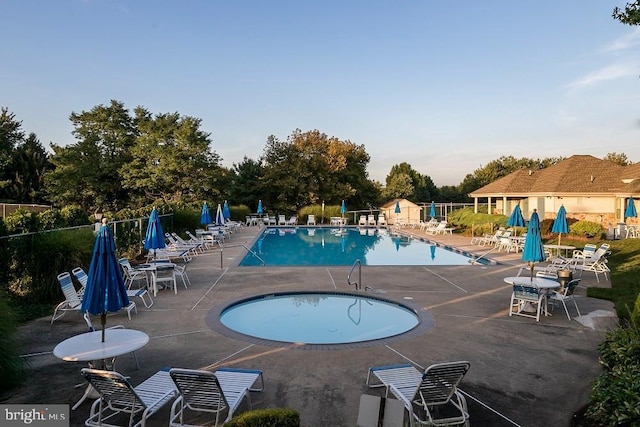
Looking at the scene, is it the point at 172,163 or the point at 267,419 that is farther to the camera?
the point at 172,163

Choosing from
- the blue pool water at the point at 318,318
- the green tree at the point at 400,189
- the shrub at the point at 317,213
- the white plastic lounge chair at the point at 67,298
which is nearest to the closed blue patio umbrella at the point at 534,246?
the blue pool water at the point at 318,318

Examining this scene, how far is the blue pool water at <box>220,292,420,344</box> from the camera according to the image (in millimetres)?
7500

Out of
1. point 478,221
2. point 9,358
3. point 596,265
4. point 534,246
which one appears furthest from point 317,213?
point 9,358

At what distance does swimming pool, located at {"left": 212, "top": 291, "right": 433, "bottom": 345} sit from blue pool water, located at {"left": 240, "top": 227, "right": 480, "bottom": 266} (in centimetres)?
566

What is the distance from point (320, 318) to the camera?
8461mm

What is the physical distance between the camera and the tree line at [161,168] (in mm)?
30047

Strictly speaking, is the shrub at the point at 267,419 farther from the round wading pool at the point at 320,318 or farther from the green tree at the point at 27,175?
the green tree at the point at 27,175

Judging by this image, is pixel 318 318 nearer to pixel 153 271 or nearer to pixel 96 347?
pixel 153 271

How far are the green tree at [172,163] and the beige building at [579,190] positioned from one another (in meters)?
19.8

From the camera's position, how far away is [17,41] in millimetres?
16109

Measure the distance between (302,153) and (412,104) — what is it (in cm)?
1440

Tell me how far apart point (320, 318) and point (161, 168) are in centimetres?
2374

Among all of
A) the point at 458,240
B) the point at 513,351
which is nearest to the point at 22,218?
the point at 513,351

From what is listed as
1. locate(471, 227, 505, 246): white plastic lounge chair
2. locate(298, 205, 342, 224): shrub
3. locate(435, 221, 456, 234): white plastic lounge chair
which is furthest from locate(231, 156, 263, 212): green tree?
locate(471, 227, 505, 246): white plastic lounge chair
